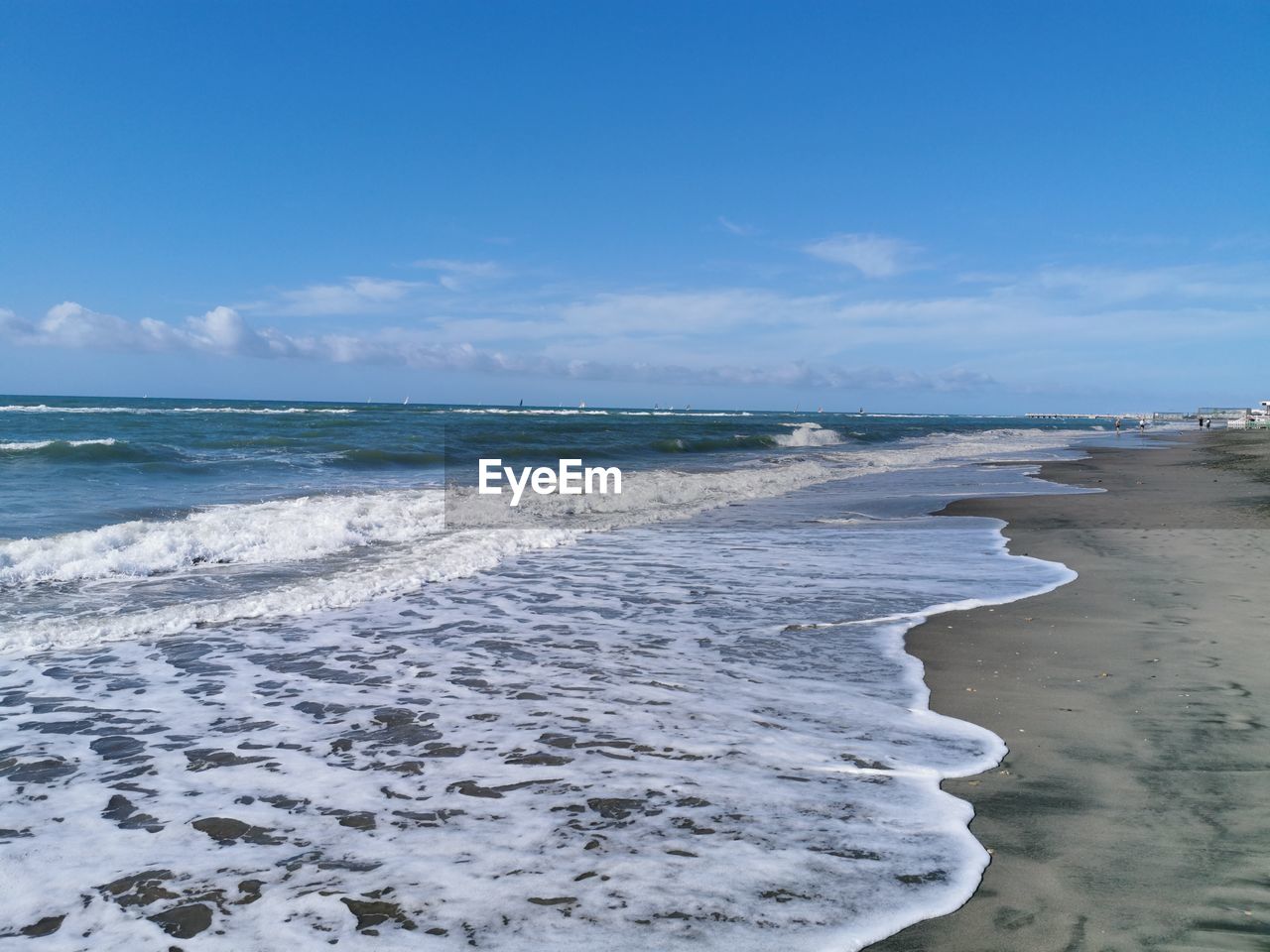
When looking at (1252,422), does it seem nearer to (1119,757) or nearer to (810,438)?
(810,438)

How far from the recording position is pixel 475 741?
4328 mm

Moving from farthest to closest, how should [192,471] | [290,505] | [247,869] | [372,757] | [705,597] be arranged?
[192,471] → [290,505] → [705,597] → [372,757] → [247,869]

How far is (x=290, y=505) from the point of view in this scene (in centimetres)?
1375

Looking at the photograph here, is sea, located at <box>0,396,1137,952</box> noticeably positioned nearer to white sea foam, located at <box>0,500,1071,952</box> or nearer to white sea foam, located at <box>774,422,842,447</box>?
white sea foam, located at <box>0,500,1071,952</box>

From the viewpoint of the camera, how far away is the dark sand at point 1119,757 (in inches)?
104

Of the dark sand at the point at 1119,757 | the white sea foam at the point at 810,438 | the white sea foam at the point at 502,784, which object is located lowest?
the white sea foam at the point at 502,784

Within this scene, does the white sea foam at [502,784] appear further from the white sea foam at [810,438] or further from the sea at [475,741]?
the white sea foam at [810,438]

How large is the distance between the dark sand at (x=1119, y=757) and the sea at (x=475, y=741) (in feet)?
0.69

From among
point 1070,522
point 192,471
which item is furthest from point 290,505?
point 1070,522

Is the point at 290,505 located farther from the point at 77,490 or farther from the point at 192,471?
the point at 192,471

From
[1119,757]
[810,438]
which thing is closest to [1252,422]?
[810,438]

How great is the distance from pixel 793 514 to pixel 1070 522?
456 centimetres

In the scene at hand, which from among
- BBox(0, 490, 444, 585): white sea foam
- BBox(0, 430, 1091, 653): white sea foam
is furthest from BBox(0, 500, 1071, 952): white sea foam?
BBox(0, 490, 444, 585): white sea foam

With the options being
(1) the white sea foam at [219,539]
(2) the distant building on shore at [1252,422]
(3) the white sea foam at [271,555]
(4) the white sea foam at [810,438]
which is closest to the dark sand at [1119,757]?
(3) the white sea foam at [271,555]
